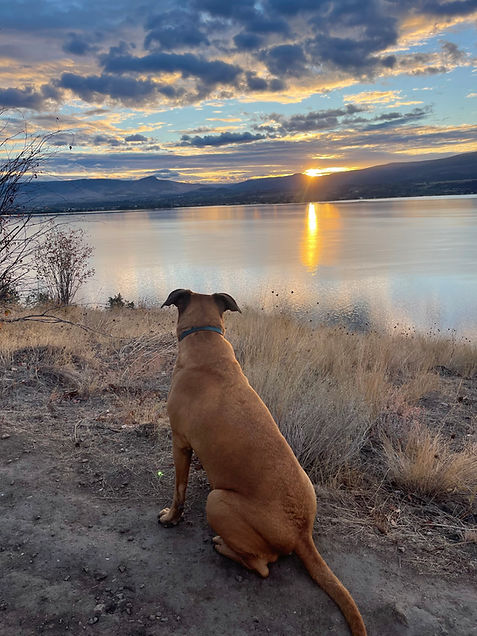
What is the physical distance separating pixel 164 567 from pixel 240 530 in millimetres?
633

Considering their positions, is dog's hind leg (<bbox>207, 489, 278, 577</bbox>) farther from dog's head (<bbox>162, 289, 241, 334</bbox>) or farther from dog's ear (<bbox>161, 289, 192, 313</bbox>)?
dog's ear (<bbox>161, 289, 192, 313</bbox>)

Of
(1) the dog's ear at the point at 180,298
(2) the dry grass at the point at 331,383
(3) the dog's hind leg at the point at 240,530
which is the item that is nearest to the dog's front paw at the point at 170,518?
(3) the dog's hind leg at the point at 240,530

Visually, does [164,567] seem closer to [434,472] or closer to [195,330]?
[195,330]

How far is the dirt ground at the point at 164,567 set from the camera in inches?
106

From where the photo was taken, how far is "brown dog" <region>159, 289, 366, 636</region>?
2.87 m

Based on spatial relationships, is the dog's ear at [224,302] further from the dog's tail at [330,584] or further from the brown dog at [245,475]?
the dog's tail at [330,584]

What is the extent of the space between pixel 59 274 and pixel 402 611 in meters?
14.0

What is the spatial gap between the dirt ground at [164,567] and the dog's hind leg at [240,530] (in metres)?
0.13

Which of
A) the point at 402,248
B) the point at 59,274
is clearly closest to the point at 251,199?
the point at 402,248

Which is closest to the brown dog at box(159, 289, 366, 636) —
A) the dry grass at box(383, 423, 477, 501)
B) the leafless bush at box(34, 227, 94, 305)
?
the dry grass at box(383, 423, 477, 501)

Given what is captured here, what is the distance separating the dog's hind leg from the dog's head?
134 cm

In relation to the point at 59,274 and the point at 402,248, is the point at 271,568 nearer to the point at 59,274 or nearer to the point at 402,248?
the point at 59,274

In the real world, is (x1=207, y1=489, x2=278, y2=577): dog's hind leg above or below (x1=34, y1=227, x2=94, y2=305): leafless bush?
below

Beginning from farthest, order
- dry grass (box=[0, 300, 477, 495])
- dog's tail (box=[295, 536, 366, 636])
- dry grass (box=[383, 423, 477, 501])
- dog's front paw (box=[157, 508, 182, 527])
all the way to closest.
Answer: dry grass (box=[0, 300, 477, 495]) → dry grass (box=[383, 423, 477, 501]) → dog's front paw (box=[157, 508, 182, 527]) → dog's tail (box=[295, 536, 366, 636])
